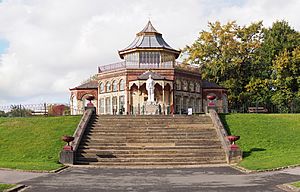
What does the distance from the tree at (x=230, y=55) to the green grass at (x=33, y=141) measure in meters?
26.7

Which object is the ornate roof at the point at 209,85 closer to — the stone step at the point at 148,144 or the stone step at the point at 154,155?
the stone step at the point at 148,144

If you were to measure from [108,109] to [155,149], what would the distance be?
895 inches

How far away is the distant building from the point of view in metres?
44.2

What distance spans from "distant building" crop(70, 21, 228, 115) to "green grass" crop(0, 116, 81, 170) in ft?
44.0

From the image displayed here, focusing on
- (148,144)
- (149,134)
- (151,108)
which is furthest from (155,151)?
(151,108)

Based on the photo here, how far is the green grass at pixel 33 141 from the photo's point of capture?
22014mm

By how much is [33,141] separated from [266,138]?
14831mm

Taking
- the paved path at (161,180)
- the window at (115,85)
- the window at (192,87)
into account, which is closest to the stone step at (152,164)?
the paved path at (161,180)

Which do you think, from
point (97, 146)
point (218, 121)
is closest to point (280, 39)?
point (218, 121)

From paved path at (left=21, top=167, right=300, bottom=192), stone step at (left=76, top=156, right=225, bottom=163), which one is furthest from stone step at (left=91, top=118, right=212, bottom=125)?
paved path at (left=21, top=167, right=300, bottom=192)

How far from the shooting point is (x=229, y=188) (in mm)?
14641

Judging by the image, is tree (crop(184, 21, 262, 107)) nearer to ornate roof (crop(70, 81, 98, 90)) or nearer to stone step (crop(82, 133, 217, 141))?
ornate roof (crop(70, 81, 98, 90))

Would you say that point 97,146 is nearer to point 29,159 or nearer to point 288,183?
point 29,159

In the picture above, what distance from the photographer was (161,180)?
55.5 ft
